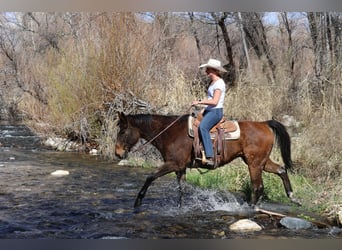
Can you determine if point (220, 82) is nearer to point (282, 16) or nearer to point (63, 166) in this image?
point (282, 16)

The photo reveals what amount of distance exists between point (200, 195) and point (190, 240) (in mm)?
878

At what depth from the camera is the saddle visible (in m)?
4.32

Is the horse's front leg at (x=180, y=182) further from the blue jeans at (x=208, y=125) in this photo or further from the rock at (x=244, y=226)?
the rock at (x=244, y=226)

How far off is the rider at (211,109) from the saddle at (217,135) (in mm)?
48

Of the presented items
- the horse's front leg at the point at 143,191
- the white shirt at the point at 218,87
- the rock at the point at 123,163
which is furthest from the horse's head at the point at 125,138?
the rock at the point at 123,163

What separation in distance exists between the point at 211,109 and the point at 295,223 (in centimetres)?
119

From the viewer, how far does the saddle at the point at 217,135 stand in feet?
14.2

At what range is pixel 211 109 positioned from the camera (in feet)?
14.0

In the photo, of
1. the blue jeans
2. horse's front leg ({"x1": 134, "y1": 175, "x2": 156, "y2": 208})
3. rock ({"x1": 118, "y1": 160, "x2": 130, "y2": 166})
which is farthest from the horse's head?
rock ({"x1": 118, "y1": 160, "x2": 130, "y2": 166})

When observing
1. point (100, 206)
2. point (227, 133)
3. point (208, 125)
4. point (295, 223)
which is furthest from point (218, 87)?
point (100, 206)

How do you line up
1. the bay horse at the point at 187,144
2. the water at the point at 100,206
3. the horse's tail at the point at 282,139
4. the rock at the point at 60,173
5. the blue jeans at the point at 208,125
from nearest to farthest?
1. the water at the point at 100,206
2. the blue jeans at the point at 208,125
3. the bay horse at the point at 187,144
4. the horse's tail at the point at 282,139
5. the rock at the point at 60,173

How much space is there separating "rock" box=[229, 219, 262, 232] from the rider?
0.62m

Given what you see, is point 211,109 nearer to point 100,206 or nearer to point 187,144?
point 187,144

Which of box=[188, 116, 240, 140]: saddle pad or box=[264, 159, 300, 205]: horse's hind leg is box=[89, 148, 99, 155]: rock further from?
box=[264, 159, 300, 205]: horse's hind leg
